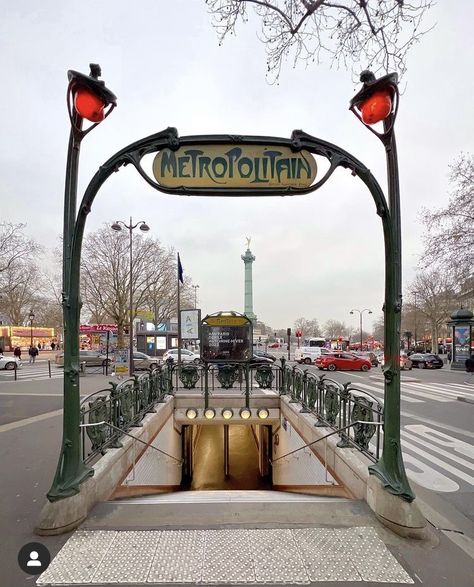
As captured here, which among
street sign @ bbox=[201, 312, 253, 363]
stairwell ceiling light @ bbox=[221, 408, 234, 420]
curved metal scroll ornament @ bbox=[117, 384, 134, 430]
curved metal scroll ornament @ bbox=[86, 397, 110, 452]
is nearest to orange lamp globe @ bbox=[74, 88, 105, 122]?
curved metal scroll ornament @ bbox=[86, 397, 110, 452]

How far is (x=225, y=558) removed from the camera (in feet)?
10.3

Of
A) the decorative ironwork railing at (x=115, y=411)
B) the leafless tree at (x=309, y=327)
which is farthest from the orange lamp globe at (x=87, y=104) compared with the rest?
the leafless tree at (x=309, y=327)

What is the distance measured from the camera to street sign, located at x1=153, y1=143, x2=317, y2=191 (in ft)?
13.1

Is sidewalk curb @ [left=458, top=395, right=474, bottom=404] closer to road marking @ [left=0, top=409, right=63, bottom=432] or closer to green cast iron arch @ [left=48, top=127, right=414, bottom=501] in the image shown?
green cast iron arch @ [left=48, top=127, right=414, bottom=501]

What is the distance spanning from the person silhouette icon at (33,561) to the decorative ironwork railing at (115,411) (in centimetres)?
112

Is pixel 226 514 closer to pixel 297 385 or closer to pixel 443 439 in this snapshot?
pixel 297 385

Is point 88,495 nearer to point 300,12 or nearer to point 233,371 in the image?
point 300,12

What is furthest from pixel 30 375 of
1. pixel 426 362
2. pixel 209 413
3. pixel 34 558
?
pixel 426 362

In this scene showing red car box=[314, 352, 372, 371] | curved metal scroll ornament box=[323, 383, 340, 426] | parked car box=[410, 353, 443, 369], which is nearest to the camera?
curved metal scroll ornament box=[323, 383, 340, 426]

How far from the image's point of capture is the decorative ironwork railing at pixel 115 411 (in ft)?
16.8

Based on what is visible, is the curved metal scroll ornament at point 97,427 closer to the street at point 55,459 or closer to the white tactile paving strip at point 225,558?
the street at point 55,459

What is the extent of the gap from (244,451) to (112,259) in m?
26.6

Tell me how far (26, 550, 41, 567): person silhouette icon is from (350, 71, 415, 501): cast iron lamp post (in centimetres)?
339

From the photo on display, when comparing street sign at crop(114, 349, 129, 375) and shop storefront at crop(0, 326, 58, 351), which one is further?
shop storefront at crop(0, 326, 58, 351)
